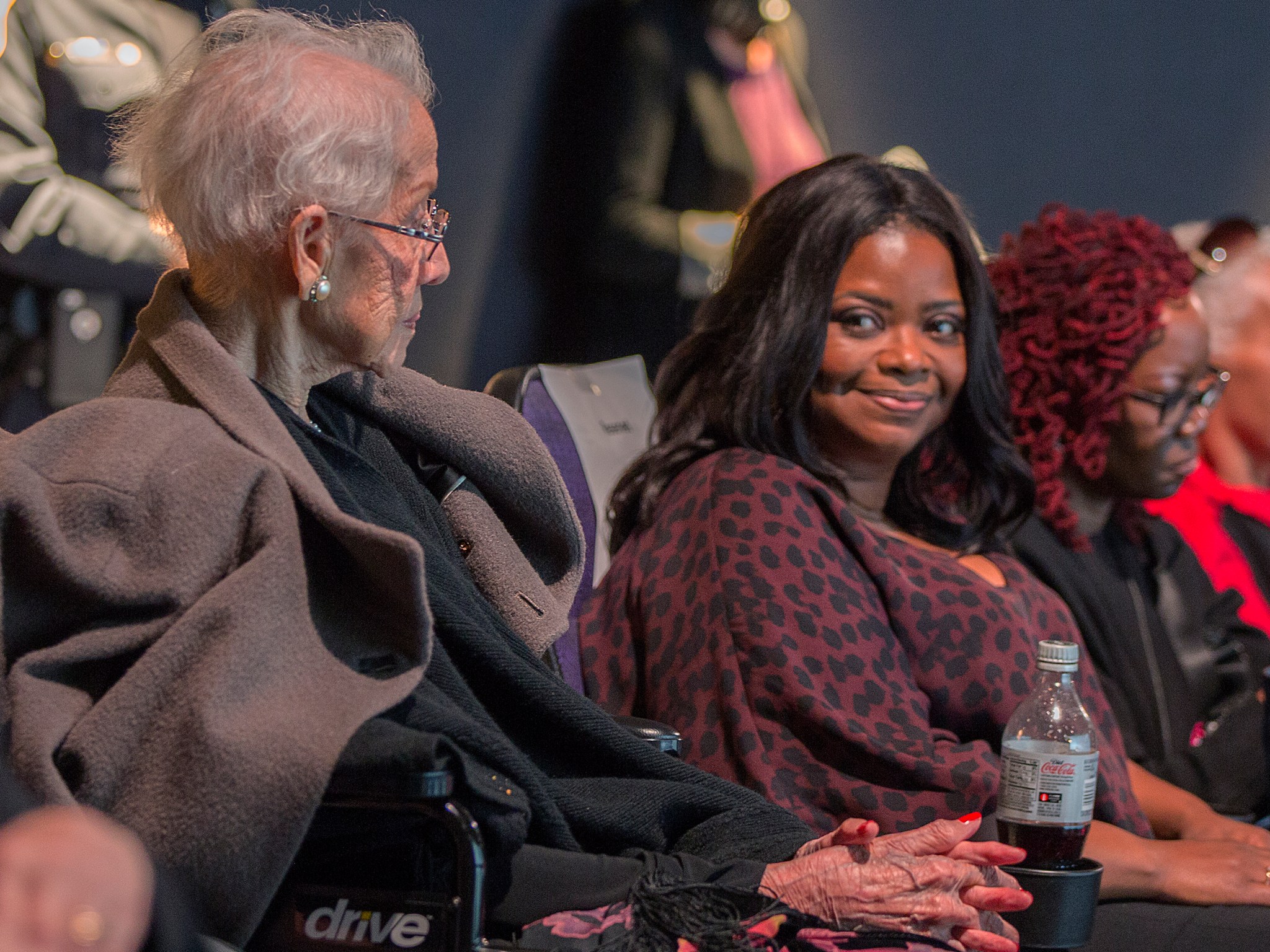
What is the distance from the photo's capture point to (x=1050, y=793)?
1.67 m

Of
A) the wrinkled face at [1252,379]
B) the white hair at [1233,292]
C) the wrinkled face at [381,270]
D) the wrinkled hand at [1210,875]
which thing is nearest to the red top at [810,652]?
the wrinkled hand at [1210,875]

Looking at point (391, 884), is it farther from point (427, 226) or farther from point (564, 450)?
point (564, 450)

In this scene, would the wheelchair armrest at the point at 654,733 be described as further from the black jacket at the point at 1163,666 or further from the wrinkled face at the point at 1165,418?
the wrinkled face at the point at 1165,418

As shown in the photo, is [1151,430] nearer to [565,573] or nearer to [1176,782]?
[1176,782]

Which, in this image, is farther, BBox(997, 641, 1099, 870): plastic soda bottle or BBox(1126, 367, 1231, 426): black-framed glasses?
BBox(1126, 367, 1231, 426): black-framed glasses

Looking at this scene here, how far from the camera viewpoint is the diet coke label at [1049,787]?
1.67 metres

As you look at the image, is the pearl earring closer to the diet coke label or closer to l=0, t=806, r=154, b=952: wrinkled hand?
l=0, t=806, r=154, b=952: wrinkled hand

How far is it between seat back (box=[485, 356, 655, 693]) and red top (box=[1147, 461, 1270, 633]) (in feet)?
4.54

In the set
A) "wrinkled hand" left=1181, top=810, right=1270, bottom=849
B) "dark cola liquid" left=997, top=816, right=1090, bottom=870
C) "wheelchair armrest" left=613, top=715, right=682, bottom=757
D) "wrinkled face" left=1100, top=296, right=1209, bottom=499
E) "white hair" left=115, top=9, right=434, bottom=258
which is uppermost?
"white hair" left=115, top=9, right=434, bottom=258

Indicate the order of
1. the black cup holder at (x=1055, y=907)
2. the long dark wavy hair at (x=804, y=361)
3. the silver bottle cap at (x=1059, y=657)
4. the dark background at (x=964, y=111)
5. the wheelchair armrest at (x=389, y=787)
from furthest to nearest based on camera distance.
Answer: the dark background at (x=964, y=111) < the long dark wavy hair at (x=804, y=361) < the silver bottle cap at (x=1059, y=657) < the black cup holder at (x=1055, y=907) < the wheelchair armrest at (x=389, y=787)

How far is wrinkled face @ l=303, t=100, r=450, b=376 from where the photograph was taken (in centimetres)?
152

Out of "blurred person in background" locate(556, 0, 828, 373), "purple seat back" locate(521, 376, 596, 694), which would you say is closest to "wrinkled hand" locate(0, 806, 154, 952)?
"purple seat back" locate(521, 376, 596, 694)

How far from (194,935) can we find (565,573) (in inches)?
37.1

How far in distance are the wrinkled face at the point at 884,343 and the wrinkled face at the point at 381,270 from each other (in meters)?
0.75
